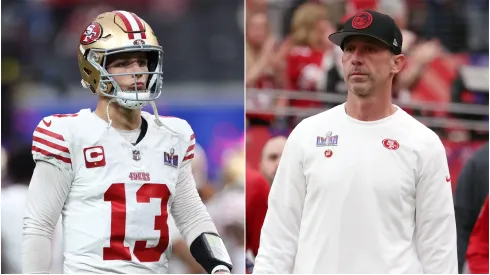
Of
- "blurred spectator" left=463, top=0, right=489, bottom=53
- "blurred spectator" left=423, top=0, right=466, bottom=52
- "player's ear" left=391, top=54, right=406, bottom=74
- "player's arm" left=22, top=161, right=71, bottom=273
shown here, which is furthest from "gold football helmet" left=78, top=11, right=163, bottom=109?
"blurred spectator" left=463, top=0, right=489, bottom=53

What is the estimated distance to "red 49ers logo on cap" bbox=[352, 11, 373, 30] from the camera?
388 cm

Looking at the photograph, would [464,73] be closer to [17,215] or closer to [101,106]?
[17,215]

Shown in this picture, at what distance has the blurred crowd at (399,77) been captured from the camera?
5.69m

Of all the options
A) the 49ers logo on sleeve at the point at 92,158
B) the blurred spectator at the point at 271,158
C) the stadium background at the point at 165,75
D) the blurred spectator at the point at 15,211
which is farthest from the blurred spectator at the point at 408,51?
the 49ers logo on sleeve at the point at 92,158

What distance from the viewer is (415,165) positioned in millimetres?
3814

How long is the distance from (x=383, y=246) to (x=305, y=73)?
322cm

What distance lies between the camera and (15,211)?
5.62m

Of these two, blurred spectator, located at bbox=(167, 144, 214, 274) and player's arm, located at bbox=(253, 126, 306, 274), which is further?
blurred spectator, located at bbox=(167, 144, 214, 274)

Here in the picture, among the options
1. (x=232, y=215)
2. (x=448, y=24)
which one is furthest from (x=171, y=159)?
(x=448, y=24)

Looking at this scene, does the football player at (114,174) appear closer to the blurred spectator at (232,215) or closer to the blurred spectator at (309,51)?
the blurred spectator at (232,215)

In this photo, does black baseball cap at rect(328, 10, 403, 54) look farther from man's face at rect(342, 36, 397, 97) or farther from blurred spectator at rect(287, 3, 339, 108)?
blurred spectator at rect(287, 3, 339, 108)

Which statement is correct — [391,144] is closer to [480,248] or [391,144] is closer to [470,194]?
[480,248]

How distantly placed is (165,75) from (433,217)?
4.17 meters

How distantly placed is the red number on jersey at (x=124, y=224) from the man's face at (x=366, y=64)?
85 cm
